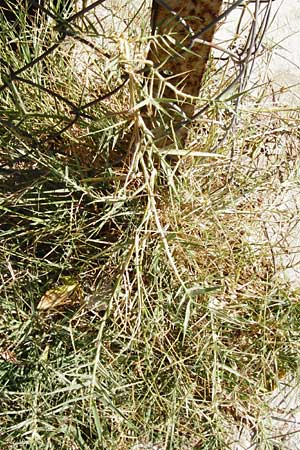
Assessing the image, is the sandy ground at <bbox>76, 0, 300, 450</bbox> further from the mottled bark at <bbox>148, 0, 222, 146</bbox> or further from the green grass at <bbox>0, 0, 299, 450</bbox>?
the mottled bark at <bbox>148, 0, 222, 146</bbox>

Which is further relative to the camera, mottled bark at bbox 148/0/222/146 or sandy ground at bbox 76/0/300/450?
sandy ground at bbox 76/0/300/450

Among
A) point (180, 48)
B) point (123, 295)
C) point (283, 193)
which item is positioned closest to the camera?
point (180, 48)

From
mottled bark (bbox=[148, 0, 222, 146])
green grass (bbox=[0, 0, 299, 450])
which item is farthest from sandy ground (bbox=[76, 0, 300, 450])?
mottled bark (bbox=[148, 0, 222, 146])

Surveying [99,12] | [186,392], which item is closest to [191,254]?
[186,392]

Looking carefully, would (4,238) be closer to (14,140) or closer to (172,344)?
(14,140)

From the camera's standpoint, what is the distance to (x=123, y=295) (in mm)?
1501

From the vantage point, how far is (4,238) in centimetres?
162

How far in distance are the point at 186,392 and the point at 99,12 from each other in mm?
1140

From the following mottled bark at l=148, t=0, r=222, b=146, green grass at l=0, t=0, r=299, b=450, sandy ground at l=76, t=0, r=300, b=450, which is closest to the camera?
mottled bark at l=148, t=0, r=222, b=146

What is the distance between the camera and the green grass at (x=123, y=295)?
A: 4.84ft

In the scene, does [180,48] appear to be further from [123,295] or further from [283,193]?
[283,193]

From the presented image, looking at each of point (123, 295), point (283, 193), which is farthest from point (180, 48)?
point (283, 193)

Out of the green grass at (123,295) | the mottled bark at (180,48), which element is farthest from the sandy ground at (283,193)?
the mottled bark at (180,48)

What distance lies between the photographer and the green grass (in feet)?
4.84
